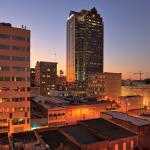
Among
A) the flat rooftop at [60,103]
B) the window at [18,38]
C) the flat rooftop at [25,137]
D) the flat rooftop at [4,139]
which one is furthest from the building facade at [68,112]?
the window at [18,38]

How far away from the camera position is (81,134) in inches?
1914

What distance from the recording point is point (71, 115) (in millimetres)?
84938

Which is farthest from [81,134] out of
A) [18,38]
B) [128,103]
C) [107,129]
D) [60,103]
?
[128,103]

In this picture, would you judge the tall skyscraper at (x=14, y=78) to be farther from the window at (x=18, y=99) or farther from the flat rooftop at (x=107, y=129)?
the flat rooftop at (x=107, y=129)

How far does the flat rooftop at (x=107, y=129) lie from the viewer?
4793 cm

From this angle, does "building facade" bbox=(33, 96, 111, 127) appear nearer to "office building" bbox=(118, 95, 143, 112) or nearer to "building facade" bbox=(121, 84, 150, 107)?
"office building" bbox=(118, 95, 143, 112)

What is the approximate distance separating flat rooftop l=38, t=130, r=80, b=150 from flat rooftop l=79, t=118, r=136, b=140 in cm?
704

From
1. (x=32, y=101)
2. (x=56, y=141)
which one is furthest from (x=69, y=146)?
(x=32, y=101)

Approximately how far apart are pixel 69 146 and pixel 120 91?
4511 inches

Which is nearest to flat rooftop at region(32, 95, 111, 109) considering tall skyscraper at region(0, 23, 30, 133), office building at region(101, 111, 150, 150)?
tall skyscraper at region(0, 23, 30, 133)

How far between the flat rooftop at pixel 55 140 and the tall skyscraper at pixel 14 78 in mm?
28081

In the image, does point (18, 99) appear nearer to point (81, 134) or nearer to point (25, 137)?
point (25, 137)

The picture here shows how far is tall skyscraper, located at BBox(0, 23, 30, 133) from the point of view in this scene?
7462cm

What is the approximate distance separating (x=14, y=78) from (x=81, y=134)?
1532 inches
